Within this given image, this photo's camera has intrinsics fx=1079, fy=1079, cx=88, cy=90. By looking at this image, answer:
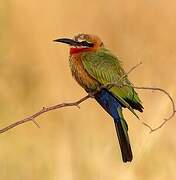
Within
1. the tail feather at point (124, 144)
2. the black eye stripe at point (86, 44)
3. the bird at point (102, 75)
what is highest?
the black eye stripe at point (86, 44)

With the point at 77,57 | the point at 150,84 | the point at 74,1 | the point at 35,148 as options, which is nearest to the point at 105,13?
the point at 74,1

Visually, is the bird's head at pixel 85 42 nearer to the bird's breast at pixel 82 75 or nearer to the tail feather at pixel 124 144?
the bird's breast at pixel 82 75

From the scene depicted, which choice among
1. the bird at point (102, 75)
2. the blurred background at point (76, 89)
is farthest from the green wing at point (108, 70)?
the blurred background at point (76, 89)

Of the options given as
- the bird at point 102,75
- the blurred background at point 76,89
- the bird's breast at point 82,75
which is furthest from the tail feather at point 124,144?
the blurred background at point 76,89

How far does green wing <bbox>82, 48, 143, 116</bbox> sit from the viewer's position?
265 cm

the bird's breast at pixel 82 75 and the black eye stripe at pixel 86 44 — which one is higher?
the black eye stripe at pixel 86 44

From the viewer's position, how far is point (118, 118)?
2.72 meters

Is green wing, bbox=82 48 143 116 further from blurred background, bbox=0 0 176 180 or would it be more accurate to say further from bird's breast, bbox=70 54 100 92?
blurred background, bbox=0 0 176 180

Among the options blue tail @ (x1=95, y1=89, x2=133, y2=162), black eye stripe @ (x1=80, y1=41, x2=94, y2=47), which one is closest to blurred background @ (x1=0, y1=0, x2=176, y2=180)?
blue tail @ (x1=95, y1=89, x2=133, y2=162)

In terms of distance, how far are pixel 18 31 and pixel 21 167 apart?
63 centimetres

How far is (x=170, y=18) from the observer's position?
3.93m

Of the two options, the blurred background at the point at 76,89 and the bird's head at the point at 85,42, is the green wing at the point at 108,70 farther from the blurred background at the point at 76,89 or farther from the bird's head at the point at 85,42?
the blurred background at the point at 76,89

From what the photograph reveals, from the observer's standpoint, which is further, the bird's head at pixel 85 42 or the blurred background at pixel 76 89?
the blurred background at pixel 76 89

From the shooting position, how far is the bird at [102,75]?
2.67m
